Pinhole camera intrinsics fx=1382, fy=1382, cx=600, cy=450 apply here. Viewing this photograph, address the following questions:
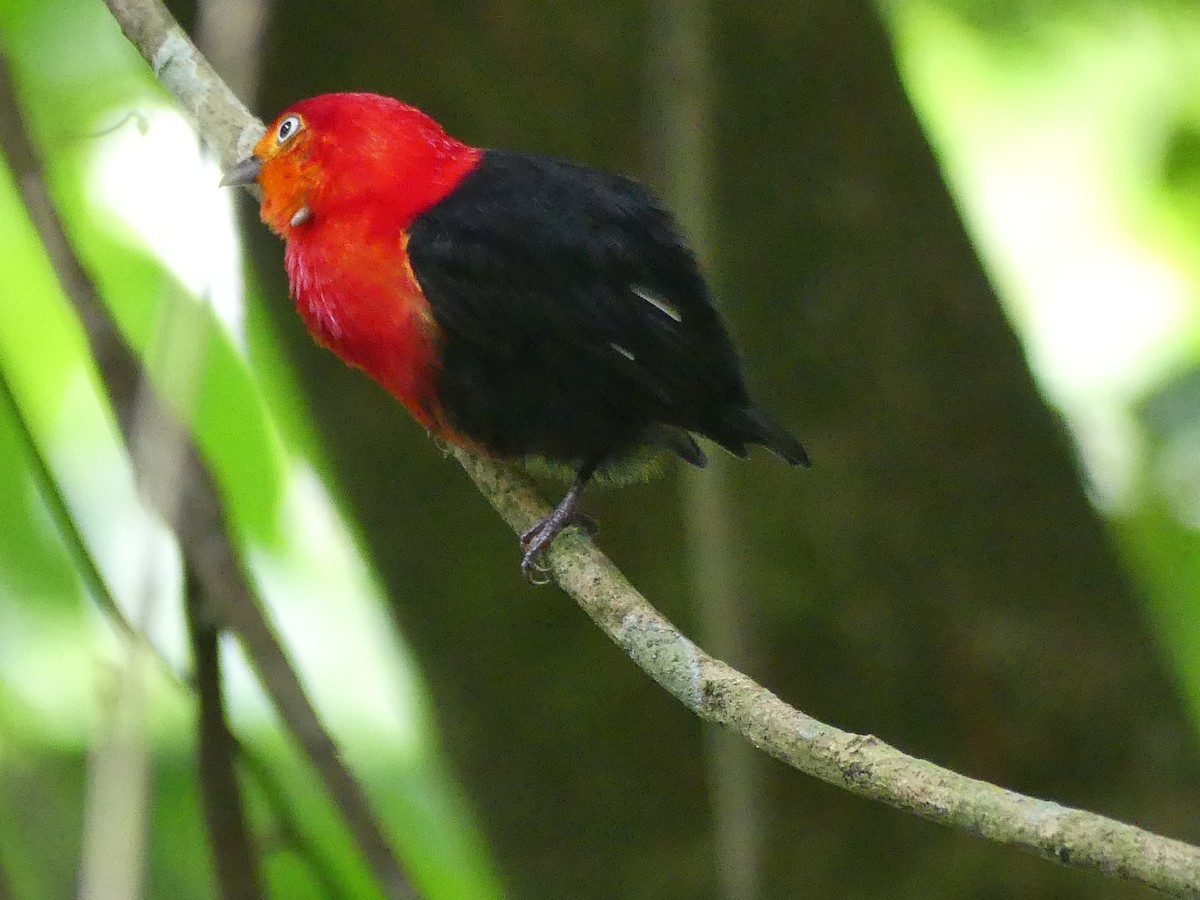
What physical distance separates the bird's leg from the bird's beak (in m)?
0.90

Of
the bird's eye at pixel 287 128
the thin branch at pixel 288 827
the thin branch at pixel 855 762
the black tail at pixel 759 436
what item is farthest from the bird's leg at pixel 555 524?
the bird's eye at pixel 287 128

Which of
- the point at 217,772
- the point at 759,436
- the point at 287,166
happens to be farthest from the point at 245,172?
the point at 217,772

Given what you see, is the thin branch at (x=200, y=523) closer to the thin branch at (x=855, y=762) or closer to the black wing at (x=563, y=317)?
the thin branch at (x=855, y=762)

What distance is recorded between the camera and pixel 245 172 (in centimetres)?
281

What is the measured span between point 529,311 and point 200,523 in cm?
85

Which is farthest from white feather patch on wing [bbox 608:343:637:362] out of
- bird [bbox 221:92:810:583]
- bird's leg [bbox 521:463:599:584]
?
bird's leg [bbox 521:463:599:584]

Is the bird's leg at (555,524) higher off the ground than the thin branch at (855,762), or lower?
higher

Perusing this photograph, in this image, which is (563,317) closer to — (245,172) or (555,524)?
(555,524)

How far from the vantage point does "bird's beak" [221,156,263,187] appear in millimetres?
2787

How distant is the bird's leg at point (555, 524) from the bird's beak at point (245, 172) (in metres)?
0.90

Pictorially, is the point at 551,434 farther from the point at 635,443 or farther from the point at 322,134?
the point at 322,134

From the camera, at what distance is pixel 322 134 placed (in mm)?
2799

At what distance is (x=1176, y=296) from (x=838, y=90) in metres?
1.30

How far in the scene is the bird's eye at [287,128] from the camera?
9.16 feet
